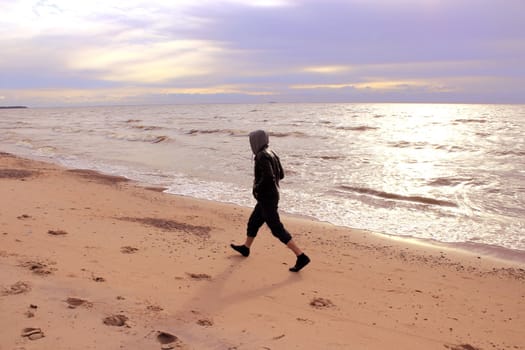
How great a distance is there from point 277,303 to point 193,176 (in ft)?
32.8

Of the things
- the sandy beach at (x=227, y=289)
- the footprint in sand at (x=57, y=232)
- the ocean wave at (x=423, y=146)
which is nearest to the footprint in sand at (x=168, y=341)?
the sandy beach at (x=227, y=289)

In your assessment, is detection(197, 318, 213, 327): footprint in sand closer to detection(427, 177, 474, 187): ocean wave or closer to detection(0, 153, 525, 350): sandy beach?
detection(0, 153, 525, 350): sandy beach

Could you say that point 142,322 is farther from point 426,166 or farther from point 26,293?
point 426,166

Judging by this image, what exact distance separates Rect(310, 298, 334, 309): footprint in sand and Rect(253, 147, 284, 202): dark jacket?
4.51 ft

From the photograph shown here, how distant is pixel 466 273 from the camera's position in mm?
5758

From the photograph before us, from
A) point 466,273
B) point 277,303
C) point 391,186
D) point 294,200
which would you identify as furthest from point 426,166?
point 277,303

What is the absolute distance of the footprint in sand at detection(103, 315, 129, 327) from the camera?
3.56 m

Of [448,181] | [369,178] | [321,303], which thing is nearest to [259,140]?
[321,303]

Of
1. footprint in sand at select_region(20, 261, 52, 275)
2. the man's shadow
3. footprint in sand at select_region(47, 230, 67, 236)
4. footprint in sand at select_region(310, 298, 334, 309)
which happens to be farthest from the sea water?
footprint in sand at select_region(20, 261, 52, 275)

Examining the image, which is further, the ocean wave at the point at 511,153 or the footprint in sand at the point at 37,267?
the ocean wave at the point at 511,153

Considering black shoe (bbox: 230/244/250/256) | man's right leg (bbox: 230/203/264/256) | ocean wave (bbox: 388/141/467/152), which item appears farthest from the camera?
ocean wave (bbox: 388/141/467/152)

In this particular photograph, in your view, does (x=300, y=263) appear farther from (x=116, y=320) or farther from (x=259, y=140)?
(x=116, y=320)

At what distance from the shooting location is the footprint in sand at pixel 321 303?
4387mm

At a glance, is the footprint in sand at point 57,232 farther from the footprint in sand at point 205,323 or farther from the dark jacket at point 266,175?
the footprint in sand at point 205,323
